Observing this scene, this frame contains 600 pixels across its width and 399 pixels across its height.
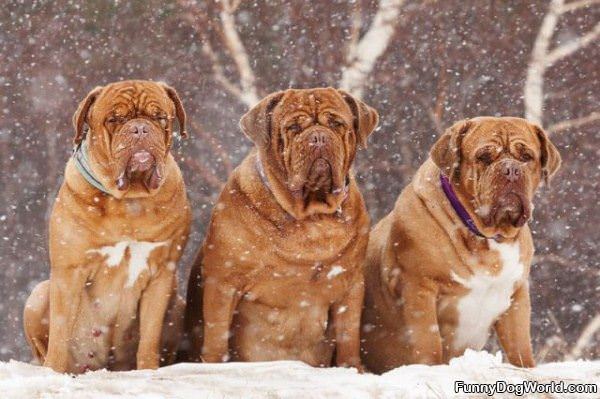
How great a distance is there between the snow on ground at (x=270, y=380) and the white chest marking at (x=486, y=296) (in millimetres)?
534

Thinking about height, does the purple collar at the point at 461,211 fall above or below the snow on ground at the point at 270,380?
above

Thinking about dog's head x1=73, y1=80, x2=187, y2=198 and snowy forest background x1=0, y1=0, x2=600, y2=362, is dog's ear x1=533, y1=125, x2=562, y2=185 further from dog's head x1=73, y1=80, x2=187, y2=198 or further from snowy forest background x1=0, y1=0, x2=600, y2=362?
snowy forest background x1=0, y1=0, x2=600, y2=362

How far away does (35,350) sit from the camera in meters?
4.96

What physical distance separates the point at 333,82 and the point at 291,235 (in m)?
5.93

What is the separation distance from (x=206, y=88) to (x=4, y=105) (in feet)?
7.28

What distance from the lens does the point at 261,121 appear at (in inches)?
179

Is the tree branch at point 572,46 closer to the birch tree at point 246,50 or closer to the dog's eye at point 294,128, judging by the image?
the birch tree at point 246,50

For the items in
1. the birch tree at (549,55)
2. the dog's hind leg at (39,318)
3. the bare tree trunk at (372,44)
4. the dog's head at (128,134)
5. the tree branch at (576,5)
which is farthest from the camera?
the tree branch at (576,5)

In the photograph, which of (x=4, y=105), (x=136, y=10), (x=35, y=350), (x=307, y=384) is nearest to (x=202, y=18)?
(x=136, y=10)

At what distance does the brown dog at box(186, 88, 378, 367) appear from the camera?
14.7ft

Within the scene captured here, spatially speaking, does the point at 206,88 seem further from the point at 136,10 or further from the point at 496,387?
the point at 496,387

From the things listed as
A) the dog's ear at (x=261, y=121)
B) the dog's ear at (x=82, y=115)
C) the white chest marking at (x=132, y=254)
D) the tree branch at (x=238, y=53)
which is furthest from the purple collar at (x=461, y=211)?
the tree branch at (x=238, y=53)

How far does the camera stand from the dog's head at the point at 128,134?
4254mm

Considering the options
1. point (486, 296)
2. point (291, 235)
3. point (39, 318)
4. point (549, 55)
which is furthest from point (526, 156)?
point (549, 55)
